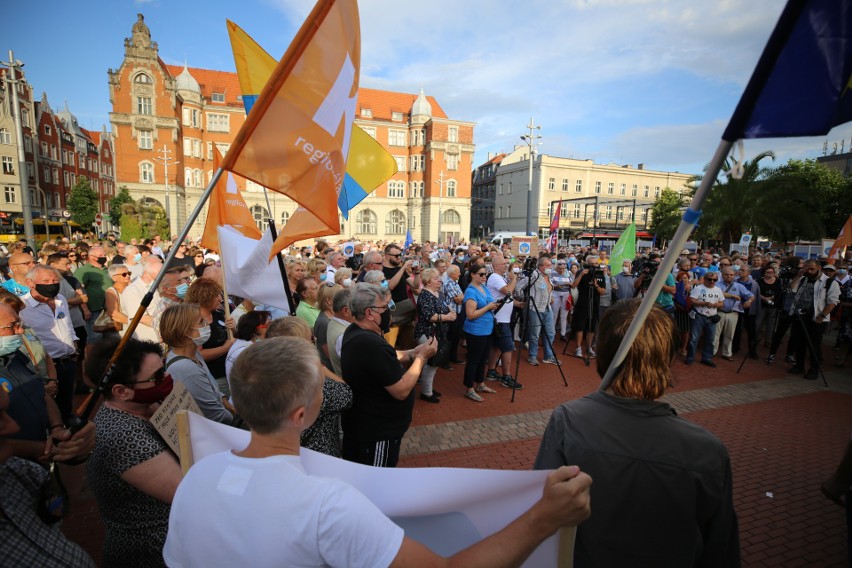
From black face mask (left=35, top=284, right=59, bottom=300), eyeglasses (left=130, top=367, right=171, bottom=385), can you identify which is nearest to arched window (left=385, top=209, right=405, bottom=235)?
black face mask (left=35, top=284, right=59, bottom=300)

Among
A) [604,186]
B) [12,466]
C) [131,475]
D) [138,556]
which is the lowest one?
[138,556]

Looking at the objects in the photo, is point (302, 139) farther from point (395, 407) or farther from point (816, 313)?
point (816, 313)

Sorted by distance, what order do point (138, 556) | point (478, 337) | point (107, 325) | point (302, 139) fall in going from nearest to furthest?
point (138, 556) < point (302, 139) < point (107, 325) < point (478, 337)

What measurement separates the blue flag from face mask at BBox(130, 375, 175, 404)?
2494 mm

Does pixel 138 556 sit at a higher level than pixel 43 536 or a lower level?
lower

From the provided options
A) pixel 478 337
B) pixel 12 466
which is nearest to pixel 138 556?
pixel 12 466

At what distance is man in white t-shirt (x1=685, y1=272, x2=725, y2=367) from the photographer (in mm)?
7926

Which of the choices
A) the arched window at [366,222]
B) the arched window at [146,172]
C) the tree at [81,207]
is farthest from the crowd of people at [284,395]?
the arched window at [366,222]

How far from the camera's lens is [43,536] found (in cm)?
146

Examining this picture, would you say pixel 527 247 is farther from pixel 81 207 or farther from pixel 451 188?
pixel 81 207

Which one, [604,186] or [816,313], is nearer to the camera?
[816,313]

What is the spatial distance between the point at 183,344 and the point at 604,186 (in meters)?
67.7

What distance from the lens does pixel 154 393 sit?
206 cm

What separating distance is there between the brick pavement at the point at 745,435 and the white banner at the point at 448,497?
2981 mm
